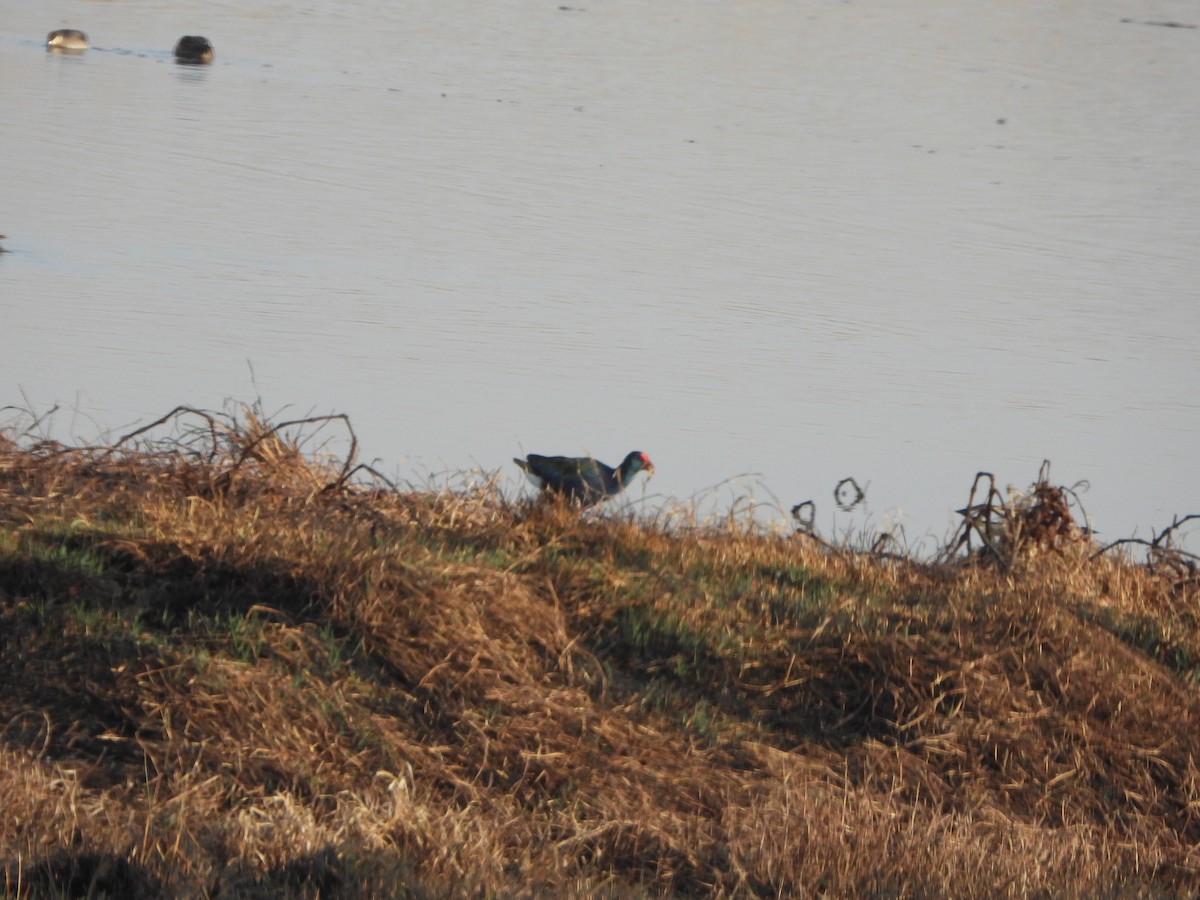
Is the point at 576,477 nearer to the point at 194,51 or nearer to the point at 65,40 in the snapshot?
the point at 194,51

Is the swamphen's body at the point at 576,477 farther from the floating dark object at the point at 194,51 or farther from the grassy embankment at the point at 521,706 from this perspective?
the floating dark object at the point at 194,51

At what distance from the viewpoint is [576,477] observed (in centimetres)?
780

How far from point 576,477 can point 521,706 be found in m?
2.33

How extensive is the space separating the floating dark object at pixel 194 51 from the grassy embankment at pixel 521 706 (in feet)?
55.9

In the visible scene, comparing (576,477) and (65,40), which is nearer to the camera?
(576,477)

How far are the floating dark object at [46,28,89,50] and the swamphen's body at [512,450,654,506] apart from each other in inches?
670

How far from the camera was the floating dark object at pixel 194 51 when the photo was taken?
23234 millimetres

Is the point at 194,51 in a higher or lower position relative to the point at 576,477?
higher

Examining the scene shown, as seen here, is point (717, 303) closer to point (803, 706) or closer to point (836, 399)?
point (836, 399)

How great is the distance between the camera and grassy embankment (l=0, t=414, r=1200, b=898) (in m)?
4.71

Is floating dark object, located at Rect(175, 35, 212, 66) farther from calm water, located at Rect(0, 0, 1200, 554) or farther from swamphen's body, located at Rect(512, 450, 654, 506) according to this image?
swamphen's body, located at Rect(512, 450, 654, 506)

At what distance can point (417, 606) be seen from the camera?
5.74m

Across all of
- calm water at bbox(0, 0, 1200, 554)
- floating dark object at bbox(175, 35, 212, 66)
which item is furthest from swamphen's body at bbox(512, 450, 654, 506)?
floating dark object at bbox(175, 35, 212, 66)

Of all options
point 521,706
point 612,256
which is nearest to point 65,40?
point 612,256
